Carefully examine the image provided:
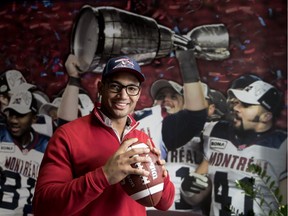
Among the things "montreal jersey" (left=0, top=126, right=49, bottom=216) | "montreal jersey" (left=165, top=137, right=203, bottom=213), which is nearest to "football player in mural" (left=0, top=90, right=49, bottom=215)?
"montreal jersey" (left=0, top=126, right=49, bottom=216)

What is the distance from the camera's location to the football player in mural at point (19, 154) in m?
2.71

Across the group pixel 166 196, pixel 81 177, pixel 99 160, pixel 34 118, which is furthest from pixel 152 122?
pixel 81 177

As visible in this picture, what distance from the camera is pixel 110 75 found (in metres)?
1.28

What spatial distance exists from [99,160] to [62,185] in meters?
0.17

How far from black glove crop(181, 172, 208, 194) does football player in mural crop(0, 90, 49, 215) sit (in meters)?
1.09

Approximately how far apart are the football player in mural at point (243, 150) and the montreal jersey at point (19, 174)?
1.13 m

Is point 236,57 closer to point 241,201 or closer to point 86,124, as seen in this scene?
point 241,201

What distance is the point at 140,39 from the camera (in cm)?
266

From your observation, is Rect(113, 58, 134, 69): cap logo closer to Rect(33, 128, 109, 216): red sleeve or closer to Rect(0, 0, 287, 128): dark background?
Rect(33, 128, 109, 216): red sleeve

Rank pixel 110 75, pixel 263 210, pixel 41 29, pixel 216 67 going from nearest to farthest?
pixel 110 75 → pixel 263 210 → pixel 216 67 → pixel 41 29

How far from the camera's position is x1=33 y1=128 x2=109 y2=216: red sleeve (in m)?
1.07

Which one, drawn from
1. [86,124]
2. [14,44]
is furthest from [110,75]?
[14,44]

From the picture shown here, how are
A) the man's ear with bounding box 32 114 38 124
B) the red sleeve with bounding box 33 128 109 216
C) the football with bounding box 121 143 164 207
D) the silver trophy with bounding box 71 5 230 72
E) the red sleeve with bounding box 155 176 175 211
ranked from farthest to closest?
the man's ear with bounding box 32 114 38 124
the silver trophy with bounding box 71 5 230 72
the red sleeve with bounding box 155 176 175 211
the football with bounding box 121 143 164 207
the red sleeve with bounding box 33 128 109 216

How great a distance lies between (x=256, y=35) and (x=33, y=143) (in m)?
1.85
